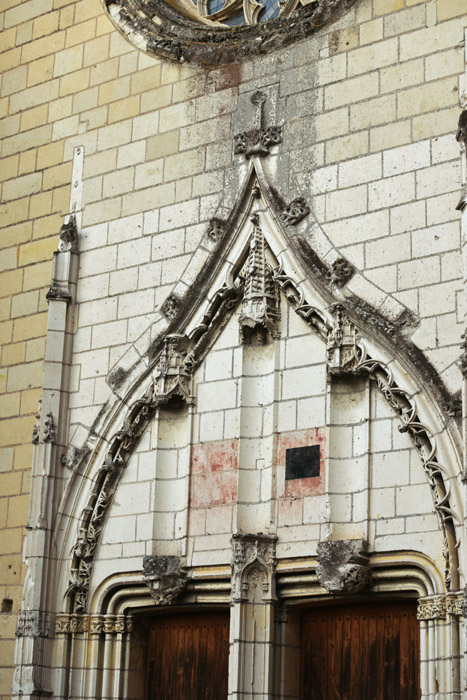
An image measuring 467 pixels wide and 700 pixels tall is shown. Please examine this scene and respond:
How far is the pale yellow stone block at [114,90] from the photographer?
1093 cm

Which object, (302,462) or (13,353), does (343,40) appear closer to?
(302,462)

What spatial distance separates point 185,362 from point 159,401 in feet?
1.19

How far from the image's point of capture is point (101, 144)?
1093 centimetres

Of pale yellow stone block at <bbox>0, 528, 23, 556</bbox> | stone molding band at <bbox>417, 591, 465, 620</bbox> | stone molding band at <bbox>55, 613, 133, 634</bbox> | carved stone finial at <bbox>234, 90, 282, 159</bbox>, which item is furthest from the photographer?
pale yellow stone block at <bbox>0, 528, 23, 556</bbox>

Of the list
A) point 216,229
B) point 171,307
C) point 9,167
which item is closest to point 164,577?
point 171,307

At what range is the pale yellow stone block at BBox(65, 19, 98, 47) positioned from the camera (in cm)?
1133

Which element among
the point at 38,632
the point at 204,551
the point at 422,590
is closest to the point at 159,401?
the point at 204,551

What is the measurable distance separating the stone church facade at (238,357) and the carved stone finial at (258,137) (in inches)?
0.9

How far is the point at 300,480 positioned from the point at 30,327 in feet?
10.3

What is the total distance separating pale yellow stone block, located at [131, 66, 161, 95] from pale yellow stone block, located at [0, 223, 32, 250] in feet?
5.06

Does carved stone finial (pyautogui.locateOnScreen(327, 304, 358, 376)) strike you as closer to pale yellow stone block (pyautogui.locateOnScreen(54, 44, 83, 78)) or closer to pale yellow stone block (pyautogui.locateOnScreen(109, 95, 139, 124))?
pale yellow stone block (pyautogui.locateOnScreen(109, 95, 139, 124))

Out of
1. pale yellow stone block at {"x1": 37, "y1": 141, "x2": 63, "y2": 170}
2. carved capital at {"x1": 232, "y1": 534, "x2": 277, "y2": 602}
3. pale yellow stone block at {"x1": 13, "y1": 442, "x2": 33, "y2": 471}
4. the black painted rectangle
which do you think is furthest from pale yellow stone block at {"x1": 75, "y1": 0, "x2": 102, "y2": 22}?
carved capital at {"x1": 232, "y1": 534, "x2": 277, "y2": 602}

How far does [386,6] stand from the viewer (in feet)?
31.2

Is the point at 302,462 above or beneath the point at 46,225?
beneath
